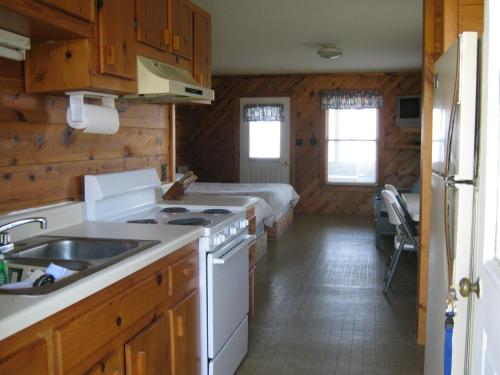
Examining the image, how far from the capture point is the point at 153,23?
2.65 metres

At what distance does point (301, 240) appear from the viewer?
6.52m

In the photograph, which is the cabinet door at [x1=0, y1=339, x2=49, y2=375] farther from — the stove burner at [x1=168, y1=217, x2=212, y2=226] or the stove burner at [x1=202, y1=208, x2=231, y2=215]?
the stove burner at [x1=202, y1=208, x2=231, y2=215]

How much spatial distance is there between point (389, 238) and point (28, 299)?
19.6ft

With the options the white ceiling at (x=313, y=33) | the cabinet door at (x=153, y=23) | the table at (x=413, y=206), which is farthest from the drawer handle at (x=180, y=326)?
the white ceiling at (x=313, y=33)

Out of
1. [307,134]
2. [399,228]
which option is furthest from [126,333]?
[307,134]

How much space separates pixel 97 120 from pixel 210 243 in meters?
0.79

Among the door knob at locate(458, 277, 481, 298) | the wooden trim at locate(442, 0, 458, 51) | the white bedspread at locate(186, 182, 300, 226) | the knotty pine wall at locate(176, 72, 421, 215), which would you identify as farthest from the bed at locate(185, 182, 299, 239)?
the door knob at locate(458, 277, 481, 298)

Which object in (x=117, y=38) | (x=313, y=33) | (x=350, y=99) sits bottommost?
(x=117, y=38)

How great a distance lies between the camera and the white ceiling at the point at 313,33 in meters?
4.59

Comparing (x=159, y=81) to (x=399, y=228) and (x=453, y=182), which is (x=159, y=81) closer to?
(x=453, y=182)

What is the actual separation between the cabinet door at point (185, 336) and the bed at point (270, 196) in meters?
3.53

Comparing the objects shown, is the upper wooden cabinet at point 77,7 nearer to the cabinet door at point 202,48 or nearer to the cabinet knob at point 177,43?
the cabinet knob at point 177,43

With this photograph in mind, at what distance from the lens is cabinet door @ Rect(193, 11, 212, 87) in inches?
128

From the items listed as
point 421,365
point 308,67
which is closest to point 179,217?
point 421,365
